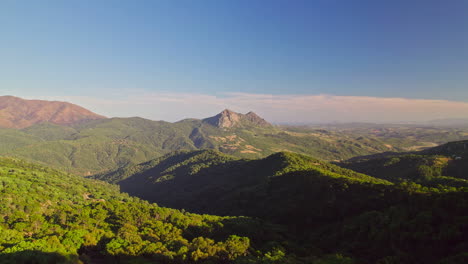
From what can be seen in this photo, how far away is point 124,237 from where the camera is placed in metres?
66.1

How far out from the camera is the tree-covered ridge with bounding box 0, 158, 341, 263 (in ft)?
171

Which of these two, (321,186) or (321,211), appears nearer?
(321,211)

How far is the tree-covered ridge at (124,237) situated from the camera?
52.2 meters

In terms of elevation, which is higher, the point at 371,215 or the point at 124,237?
the point at 371,215

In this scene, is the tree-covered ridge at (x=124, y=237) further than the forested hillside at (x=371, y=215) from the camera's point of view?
No

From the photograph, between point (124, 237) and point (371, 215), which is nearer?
point (124, 237)

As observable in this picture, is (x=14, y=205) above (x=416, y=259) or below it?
below

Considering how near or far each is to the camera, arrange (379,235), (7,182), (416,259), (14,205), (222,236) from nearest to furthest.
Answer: (416,259) → (379,235) → (222,236) → (14,205) → (7,182)

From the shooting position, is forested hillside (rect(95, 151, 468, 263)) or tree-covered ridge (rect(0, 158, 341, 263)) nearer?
tree-covered ridge (rect(0, 158, 341, 263))

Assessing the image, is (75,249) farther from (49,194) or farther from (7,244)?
(49,194)

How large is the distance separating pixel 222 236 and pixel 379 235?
156 feet

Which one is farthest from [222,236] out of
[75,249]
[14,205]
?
[14,205]

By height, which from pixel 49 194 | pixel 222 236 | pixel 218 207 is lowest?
pixel 218 207

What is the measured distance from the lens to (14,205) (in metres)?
114
